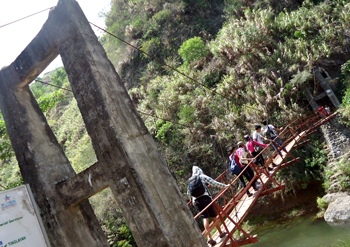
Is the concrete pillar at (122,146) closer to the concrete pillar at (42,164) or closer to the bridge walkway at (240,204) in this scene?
the concrete pillar at (42,164)

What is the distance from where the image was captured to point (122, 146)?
3846 millimetres

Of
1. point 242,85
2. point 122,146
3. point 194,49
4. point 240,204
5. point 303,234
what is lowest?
point 303,234

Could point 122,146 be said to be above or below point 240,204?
above

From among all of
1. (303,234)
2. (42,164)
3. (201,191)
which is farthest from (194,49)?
(42,164)

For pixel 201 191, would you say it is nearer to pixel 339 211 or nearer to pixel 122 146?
pixel 122 146

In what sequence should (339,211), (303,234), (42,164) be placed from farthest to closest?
(303,234) → (339,211) → (42,164)

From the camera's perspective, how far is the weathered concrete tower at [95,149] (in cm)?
383

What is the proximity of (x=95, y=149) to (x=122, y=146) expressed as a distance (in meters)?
0.46

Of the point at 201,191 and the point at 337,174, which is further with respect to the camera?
the point at 337,174

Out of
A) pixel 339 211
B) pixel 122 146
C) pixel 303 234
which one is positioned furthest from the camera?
pixel 303 234

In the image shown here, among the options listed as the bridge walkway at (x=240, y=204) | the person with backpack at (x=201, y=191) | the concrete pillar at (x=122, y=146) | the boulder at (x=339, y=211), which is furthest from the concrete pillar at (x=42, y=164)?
the boulder at (x=339, y=211)

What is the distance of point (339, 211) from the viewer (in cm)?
1059

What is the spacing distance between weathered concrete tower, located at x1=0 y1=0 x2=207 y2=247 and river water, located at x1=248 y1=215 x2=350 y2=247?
283 inches

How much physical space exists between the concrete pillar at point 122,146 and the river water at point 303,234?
7075 mm
